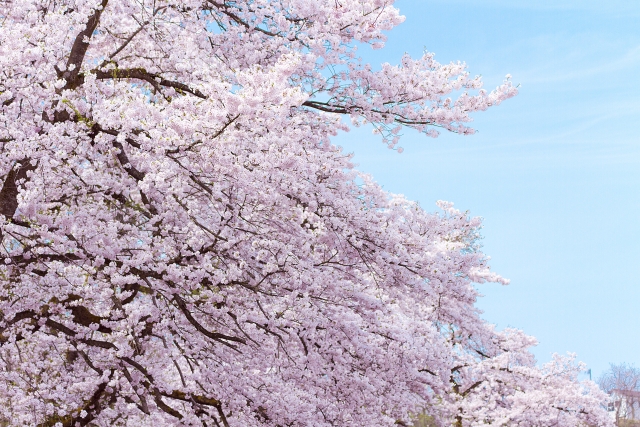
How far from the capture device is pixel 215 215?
9148 millimetres

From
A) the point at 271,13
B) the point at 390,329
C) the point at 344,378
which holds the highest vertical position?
the point at 271,13

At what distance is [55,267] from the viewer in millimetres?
8039

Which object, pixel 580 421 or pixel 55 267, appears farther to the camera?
pixel 580 421

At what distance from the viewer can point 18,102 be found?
801cm

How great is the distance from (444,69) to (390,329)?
3.80 meters

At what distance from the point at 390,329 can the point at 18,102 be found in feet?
19.2

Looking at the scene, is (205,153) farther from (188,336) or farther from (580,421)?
(580,421)

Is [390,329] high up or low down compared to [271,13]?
down

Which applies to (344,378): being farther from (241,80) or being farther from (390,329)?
(241,80)

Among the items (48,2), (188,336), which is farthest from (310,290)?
(48,2)

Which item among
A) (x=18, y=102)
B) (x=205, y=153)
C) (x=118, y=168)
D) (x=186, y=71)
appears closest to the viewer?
(x=205, y=153)

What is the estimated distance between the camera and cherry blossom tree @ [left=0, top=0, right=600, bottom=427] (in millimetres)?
7512

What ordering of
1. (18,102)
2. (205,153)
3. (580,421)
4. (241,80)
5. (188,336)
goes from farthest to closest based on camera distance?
(580,421), (188,336), (18,102), (205,153), (241,80)

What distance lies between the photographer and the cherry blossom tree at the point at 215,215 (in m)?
7.51
